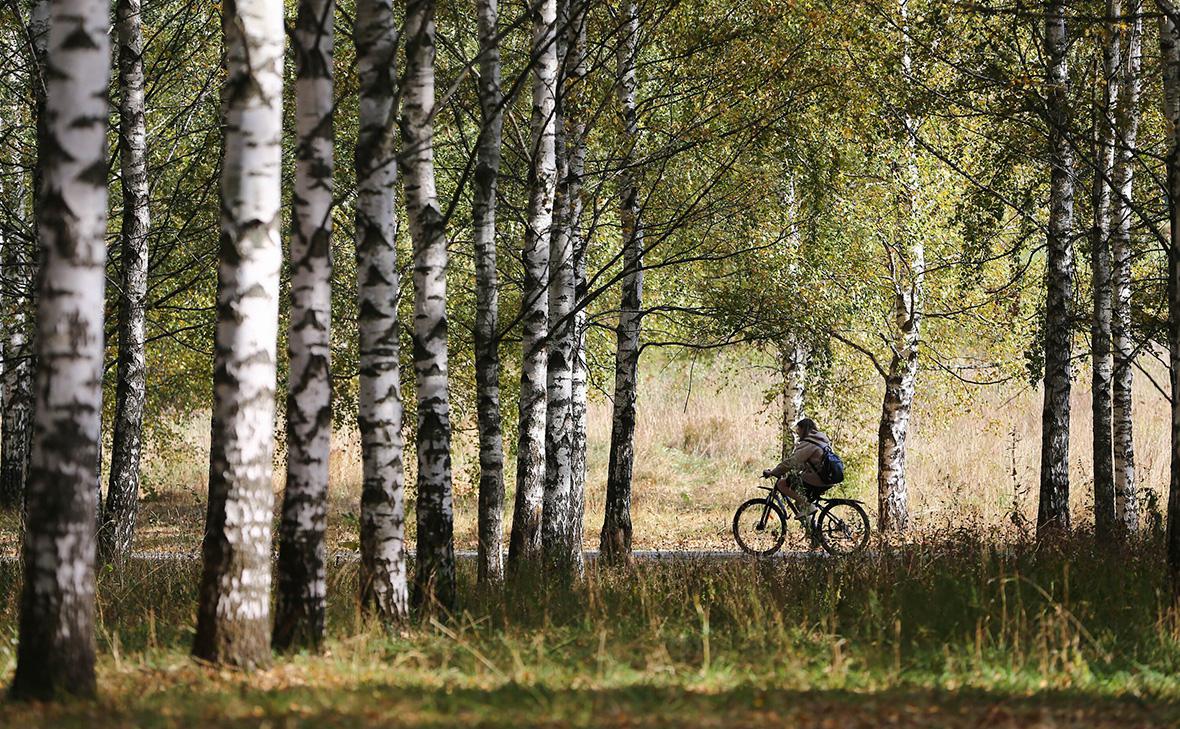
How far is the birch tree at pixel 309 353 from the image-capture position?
684 centimetres

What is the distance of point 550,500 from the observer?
41.0ft

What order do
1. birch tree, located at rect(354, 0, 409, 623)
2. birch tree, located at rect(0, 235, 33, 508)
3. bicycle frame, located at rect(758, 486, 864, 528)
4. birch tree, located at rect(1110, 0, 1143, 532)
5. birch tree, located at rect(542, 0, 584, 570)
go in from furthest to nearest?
birch tree, located at rect(0, 235, 33, 508), bicycle frame, located at rect(758, 486, 864, 528), birch tree, located at rect(1110, 0, 1143, 532), birch tree, located at rect(542, 0, 584, 570), birch tree, located at rect(354, 0, 409, 623)

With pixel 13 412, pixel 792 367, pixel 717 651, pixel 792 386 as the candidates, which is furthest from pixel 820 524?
pixel 13 412

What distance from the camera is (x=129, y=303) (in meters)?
12.5

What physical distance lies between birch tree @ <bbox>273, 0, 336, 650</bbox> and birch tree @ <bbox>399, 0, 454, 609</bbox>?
1.72m

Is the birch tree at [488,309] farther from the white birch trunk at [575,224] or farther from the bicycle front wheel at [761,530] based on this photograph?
the bicycle front wheel at [761,530]

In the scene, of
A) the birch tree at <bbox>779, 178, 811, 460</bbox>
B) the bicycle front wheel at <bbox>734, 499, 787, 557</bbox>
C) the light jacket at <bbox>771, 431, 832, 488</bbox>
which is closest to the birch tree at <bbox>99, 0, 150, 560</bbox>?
the bicycle front wheel at <bbox>734, 499, 787, 557</bbox>

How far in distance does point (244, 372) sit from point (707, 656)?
110 inches

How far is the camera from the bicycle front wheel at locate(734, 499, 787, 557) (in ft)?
55.1

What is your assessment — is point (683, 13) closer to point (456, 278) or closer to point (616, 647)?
point (456, 278)

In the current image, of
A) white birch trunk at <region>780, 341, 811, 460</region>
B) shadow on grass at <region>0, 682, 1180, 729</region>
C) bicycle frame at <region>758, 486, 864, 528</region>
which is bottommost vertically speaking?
shadow on grass at <region>0, 682, 1180, 729</region>

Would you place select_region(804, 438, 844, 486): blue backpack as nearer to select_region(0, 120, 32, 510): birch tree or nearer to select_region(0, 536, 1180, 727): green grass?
select_region(0, 536, 1180, 727): green grass

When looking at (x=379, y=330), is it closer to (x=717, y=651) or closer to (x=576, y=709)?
(x=717, y=651)

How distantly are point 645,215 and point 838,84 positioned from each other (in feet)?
12.0
